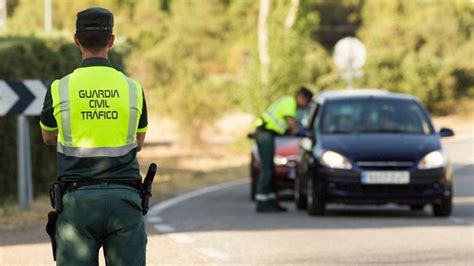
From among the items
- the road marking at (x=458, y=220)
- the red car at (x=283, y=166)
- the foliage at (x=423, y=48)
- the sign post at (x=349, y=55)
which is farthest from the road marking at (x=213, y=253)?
the foliage at (x=423, y=48)

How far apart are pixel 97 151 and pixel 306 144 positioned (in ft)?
44.1

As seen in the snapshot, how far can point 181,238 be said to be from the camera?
16.1m

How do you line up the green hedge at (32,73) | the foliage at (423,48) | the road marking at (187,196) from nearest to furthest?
the road marking at (187,196), the green hedge at (32,73), the foliage at (423,48)

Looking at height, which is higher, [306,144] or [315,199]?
[306,144]

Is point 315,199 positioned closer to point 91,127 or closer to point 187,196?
point 187,196

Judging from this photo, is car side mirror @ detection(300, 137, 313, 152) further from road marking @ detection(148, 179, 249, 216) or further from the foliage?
the foliage

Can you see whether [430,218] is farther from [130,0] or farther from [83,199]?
[130,0]

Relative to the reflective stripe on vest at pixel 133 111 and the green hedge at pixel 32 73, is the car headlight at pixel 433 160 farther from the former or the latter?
the reflective stripe on vest at pixel 133 111

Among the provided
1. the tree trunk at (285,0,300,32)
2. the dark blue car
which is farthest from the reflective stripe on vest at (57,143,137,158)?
the tree trunk at (285,0,300,32)

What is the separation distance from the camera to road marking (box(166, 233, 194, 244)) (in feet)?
51.6

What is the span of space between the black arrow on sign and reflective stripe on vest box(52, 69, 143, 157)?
1147 cm

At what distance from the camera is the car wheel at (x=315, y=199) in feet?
64.1

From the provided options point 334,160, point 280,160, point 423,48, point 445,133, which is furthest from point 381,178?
point 423,48

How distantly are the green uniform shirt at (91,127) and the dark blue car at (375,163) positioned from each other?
11802 millimetres
